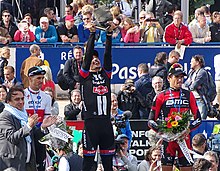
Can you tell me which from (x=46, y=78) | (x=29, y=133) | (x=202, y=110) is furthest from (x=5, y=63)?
(x=29, y=133)

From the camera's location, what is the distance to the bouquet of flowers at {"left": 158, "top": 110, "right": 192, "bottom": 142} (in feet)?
39.8

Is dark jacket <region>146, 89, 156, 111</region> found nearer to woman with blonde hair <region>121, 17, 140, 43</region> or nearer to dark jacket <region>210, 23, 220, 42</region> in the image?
woman with blonde hair <region>121, 17, 140, 43</region>

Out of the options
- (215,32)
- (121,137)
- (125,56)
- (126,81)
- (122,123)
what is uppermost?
(215,32)

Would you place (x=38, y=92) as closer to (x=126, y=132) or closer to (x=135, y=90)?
(x=126, y=132)

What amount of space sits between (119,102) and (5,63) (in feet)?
9.57

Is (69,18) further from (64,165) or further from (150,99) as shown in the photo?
(64,165)

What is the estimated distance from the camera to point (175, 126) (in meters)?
12.1

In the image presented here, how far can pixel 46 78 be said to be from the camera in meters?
16.9

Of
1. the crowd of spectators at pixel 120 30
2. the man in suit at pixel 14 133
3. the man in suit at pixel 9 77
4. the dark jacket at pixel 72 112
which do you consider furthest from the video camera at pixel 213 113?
the man in suit at pixel 14 133

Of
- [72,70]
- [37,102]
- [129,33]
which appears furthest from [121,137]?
[129,33]

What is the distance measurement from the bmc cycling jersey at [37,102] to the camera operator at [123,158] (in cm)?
142

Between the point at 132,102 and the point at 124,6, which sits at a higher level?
the point at 124,6

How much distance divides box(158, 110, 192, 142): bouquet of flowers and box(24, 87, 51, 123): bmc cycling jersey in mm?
1675

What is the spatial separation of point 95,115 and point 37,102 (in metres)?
0.93
